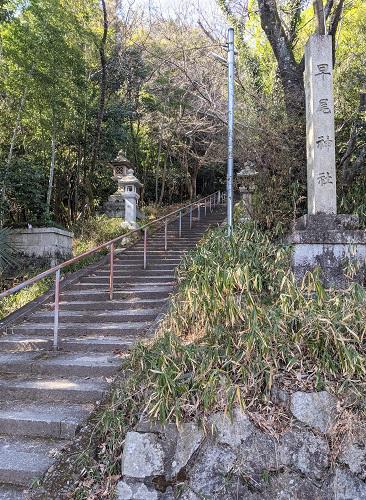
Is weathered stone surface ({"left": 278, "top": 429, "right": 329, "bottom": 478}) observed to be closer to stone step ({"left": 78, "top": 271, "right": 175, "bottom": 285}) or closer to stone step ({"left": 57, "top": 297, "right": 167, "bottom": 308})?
stone step ({"left": 57, "top": 297, "right": 167, "bottom": 308})

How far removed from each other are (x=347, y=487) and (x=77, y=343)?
3.02m

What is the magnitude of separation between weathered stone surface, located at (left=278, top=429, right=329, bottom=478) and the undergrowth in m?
0.28

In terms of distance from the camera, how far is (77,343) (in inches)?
183

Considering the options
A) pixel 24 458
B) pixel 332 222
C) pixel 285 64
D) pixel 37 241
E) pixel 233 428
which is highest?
pixel 285 64

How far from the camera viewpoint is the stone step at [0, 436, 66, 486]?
2732mm

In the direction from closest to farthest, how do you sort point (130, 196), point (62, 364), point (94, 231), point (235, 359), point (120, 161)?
point (235, 359) < point (62, 364) < point (94, 231) < point (130, 196) < point (120, 161)

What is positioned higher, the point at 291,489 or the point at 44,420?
the point at 44,420

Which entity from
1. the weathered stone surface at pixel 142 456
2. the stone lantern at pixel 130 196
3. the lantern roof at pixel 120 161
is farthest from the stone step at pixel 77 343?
the lantern roof at pixel 120 161

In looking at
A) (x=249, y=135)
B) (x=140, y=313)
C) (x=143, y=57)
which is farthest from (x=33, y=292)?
(x=143, y=57)

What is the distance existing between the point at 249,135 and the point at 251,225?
1816mm

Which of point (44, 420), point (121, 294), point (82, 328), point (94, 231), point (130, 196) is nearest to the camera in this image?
point (44, 420)

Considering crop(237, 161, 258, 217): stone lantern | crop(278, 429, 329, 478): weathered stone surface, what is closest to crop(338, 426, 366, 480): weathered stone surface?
crop(278, 429, 329, 478): weathered stone surface

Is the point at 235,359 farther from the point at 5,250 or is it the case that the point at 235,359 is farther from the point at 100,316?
the point at 5,250

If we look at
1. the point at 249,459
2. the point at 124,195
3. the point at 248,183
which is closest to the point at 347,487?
the point at 249,459
